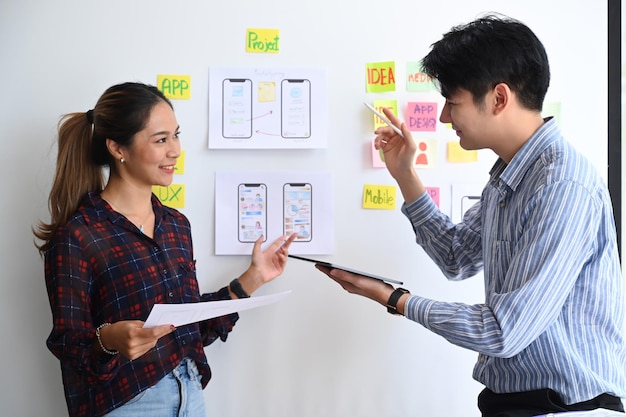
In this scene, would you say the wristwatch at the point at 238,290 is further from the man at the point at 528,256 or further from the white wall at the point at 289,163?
the man at the point at 528,256

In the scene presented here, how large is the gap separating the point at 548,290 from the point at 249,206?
863mm

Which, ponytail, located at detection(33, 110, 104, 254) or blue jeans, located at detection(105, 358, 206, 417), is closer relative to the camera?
blue jeans, located at detection(105, 358, 206, 417)

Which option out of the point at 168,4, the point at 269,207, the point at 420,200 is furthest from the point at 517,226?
the point at 168,4

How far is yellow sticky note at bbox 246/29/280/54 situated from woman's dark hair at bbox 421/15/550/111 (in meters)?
0.60

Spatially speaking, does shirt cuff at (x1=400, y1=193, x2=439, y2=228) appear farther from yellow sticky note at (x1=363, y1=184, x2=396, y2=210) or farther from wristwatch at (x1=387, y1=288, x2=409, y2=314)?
wristwatch at (x1=387, y1=288, x2=409, y2=314)

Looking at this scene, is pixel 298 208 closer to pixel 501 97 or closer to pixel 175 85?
pixel 175 85

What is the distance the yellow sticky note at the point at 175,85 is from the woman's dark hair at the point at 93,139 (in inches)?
7.3

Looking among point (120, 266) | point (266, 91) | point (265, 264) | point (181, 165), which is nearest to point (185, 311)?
point (120, 266)

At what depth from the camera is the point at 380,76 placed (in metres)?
1.67

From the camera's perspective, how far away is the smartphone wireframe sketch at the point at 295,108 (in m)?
1.65

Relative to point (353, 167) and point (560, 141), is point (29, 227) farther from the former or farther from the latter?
point (560, 141)

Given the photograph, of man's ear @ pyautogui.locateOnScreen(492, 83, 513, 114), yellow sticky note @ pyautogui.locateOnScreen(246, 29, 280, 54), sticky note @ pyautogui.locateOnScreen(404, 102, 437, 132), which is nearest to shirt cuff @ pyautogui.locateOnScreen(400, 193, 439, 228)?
sticky note @ pyautogui.locateOnScreen(404, 102, 437, 132)

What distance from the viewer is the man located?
1.04 meters

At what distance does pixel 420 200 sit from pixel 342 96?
38 centimetres
